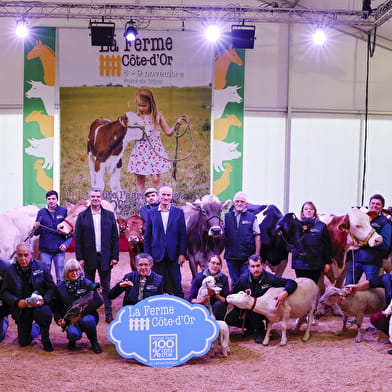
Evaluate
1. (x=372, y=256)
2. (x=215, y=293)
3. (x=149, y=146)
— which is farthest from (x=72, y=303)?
(x=149, y=146)

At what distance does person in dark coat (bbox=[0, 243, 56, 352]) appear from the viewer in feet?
16.7

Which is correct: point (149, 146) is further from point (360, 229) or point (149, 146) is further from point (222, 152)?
point (360, 229)

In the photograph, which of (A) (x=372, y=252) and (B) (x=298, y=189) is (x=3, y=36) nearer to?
(B) (x=298, y=189)

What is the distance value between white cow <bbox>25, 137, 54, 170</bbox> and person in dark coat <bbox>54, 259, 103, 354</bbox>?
7.72 metres

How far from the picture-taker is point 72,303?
16.7ft

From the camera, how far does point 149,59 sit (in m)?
12.4

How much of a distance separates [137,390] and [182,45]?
968 centimetres

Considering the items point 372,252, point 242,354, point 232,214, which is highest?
point 232,214

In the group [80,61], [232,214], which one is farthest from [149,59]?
[232,214]

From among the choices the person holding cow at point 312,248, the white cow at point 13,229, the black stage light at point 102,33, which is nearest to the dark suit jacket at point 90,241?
the white cow at point 13,229

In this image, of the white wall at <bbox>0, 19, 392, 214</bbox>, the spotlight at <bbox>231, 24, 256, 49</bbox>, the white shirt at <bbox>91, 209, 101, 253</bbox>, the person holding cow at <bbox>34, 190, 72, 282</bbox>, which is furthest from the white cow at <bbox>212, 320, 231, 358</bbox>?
the white wall at <bbox>0, 19, 392, 214</bbox>

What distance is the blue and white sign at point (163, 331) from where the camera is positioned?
15.6 ft

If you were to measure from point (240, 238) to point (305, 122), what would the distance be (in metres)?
7.60

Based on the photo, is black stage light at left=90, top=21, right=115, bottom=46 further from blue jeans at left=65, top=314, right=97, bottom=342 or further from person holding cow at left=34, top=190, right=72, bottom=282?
blue jeans at left=65, top=314, right=97, bottom=342
